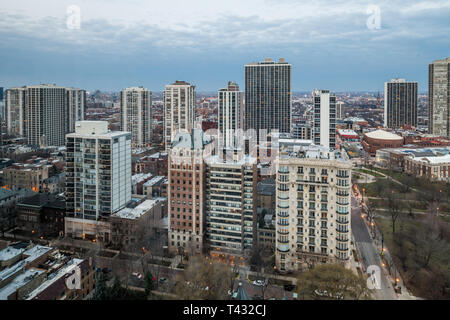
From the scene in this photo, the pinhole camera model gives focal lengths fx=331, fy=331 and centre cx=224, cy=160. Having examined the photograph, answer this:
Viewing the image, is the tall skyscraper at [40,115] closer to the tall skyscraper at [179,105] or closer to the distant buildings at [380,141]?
the tall skyscraper at [179,105]

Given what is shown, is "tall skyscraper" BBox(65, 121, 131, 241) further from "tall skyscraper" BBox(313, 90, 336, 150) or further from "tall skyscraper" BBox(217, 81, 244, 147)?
"tall skyscraper" BBox(313, 90, 336, 150)

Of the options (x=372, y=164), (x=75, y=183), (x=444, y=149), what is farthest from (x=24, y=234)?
(x=444, y=149)

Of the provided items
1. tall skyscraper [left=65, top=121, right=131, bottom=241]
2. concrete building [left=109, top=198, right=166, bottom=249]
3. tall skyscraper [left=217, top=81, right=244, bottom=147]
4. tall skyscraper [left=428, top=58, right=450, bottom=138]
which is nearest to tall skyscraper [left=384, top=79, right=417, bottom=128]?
tall skyscraper [left=428, top=58, right=450, bottom=138]

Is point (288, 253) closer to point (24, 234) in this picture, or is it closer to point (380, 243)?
point (380, 243)

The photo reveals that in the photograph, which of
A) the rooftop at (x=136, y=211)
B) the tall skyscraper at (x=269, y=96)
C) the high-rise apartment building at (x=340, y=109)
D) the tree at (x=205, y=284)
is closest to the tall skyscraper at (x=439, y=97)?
the high-rise apartment building at (x=340, y=109)

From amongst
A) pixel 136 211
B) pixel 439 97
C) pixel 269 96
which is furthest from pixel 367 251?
pixel 439 97
